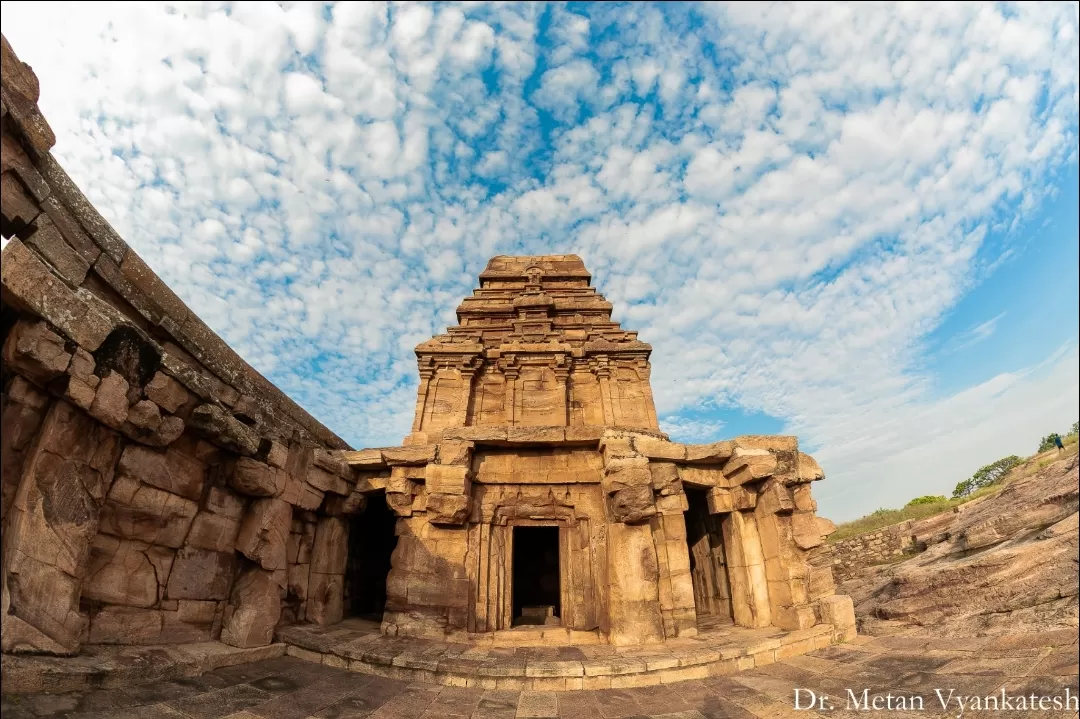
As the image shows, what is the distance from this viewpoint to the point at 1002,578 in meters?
6.29

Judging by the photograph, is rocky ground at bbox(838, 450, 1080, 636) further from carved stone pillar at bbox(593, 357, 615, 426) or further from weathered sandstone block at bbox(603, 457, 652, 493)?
carved stone pillar at bbox(593, 357, 615, 426)

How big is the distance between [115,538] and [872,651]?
8.62 m

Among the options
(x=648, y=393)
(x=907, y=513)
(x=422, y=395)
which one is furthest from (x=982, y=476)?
(x=422, y=395)

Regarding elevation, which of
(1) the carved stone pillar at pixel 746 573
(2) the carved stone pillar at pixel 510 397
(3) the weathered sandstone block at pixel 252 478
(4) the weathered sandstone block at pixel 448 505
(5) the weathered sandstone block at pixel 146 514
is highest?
(2) the carved stone pillar at pixel 510 397

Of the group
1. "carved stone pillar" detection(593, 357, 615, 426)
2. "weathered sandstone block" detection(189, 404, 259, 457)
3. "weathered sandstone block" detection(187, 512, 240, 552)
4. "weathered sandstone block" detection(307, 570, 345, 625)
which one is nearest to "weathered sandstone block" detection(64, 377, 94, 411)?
"weathered sandstone block" detection(189, 404, 259, 457)

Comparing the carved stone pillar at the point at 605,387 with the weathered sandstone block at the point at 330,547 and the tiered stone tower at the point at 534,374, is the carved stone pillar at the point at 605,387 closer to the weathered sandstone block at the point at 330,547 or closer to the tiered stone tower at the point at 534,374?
the tiered stone tower at the point at 534,374

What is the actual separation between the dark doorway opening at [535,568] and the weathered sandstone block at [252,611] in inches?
265

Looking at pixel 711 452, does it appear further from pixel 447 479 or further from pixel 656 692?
pixel 447 479

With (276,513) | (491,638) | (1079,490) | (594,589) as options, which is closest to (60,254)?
(276,513)

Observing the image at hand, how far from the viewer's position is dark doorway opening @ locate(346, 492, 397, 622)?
9492 millimetres

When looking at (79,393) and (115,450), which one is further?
(115,450)

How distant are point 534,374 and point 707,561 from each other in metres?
5.99

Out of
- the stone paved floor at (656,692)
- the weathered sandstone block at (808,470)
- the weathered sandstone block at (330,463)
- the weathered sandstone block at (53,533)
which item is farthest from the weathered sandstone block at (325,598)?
the weathered sandstone block at (808,470)

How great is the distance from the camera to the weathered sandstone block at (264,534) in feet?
19.7
